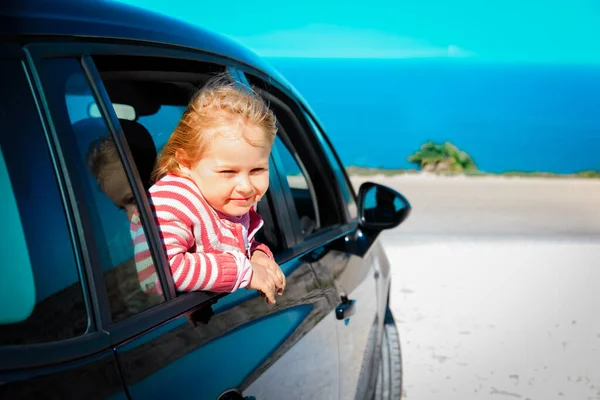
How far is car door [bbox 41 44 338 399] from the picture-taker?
129cm

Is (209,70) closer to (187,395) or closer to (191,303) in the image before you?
(191,303)

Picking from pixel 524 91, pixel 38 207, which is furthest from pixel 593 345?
pixel 524 91

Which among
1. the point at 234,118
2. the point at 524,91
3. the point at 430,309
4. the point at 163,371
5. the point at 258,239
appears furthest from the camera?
the point at 524,91

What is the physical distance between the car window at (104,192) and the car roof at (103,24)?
0.07 meters

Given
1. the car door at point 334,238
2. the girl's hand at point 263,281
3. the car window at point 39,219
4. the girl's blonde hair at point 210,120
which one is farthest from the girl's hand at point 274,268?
the car window at point 39,219

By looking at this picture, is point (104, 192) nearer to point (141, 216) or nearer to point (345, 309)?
point (141, 216)

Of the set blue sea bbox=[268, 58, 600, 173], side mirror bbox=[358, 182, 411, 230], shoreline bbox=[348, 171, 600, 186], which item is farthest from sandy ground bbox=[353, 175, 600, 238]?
blue sea bbox=[268, 58, 600, 173]

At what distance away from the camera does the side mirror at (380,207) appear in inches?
126

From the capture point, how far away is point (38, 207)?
1.17 m

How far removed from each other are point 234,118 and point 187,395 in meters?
0.68

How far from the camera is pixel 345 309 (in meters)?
2.45

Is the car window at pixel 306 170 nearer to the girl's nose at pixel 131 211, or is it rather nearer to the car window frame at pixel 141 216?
the car window frame at pixel 141 216

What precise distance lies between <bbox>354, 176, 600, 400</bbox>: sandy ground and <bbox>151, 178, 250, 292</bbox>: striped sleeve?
2787 millimetres

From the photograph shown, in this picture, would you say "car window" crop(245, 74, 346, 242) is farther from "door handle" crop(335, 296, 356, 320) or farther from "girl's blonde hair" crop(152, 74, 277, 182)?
"girl's blonde hair" crop(152, 74, 277, 182)
